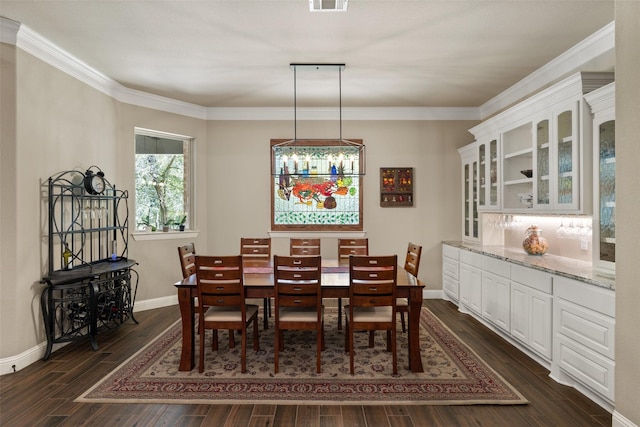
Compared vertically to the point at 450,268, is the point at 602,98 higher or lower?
higher

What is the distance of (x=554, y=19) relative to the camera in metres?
2.97

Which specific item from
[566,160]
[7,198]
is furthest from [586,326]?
[7,198]

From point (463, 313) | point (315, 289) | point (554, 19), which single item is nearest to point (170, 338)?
point (315, 289)

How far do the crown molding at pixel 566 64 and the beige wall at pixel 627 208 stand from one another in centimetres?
120

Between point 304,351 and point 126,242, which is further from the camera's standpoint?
point 126,242

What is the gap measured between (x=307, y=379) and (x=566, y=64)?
3.92 m

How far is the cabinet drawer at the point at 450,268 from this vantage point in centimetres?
509

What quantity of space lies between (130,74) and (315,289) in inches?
132

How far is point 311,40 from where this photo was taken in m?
3.38

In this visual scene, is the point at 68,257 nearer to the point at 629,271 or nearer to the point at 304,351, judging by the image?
the point at 304,351

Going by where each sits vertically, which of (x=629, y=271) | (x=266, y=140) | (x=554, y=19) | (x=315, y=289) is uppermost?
(x=554, y=19)

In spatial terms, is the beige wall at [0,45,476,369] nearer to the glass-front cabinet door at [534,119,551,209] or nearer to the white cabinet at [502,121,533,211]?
the white cabinet at [502,121,533,211]

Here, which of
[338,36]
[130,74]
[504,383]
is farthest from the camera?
[130,74]

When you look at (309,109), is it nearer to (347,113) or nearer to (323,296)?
(347,113)
